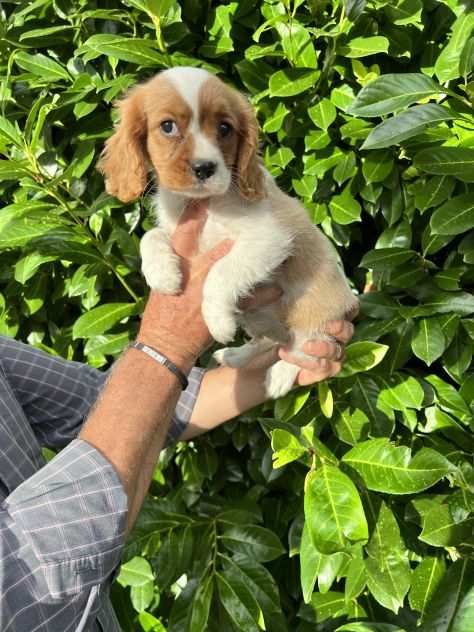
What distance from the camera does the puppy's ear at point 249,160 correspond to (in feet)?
6.04

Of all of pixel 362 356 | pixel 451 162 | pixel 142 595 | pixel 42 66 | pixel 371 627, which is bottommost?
pixel 142 595

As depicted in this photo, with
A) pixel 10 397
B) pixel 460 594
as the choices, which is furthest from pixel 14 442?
pixel 460 594

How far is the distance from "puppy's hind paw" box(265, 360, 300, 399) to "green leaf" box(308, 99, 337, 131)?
735mm

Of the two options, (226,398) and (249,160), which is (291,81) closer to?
(249,160)

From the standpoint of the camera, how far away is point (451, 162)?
1744 mm

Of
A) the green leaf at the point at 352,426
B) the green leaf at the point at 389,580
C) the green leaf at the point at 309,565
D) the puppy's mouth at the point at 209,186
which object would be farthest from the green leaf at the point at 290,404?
the puppy's mouth at the point at 209,186

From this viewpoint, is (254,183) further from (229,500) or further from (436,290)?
(229,500)

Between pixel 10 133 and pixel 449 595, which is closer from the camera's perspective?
pixel 449 595

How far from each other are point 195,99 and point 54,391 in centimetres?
99

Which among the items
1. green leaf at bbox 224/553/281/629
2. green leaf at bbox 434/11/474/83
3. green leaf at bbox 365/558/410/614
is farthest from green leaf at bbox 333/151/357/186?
green leaf at bbox 224/553/281/629

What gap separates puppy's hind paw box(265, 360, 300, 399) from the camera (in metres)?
2.13

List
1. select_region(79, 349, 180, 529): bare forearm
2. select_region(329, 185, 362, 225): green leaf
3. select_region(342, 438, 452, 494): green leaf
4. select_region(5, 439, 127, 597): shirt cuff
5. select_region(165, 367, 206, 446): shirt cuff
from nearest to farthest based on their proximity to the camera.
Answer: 1. select_region(5, 439, 127, 597): shirt cuff
2. select_region(79, 349, 180, 529): bare forearm
3. select_region(342, 438, 452, 494): green leaf
4. select_region(329, 185, 362, 225): green leaf
5. select_region(165, 367, 206, 446): shirt cuff

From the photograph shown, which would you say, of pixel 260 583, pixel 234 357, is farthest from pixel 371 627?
pixel 234 357

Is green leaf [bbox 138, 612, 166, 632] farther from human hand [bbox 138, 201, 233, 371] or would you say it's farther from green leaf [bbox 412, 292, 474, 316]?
green leaf [bbox 412, 292, 474, 316]
